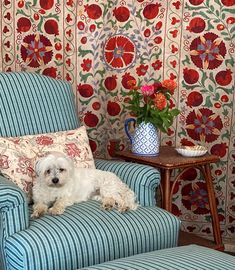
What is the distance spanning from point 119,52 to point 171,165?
105 centimetres

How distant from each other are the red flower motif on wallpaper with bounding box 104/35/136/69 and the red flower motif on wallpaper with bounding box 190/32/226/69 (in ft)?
1.43

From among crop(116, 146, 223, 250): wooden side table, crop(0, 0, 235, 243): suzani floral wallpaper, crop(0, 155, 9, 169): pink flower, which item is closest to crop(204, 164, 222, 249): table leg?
crop(116, 146, 223, 250): wooden side table

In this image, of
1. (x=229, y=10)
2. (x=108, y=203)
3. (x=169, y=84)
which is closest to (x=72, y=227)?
(x=108, y=203)

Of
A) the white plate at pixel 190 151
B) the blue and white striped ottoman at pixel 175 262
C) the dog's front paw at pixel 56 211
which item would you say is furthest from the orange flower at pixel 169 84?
the blue and white striped ottoman at pixel 175 262

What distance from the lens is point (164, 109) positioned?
2.59 m

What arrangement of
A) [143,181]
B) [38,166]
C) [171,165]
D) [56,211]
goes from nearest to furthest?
[56,211]
[38,166]
[143,181]
[171,165]

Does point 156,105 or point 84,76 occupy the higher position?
point 84,76

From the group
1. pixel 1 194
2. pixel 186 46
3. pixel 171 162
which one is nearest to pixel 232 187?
pixel 171 162

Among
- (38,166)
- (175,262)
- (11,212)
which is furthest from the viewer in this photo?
(38,166)

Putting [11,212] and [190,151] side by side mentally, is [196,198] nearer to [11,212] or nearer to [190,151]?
[190,151]

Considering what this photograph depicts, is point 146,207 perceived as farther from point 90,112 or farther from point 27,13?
point 27,13

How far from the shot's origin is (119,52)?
3059 millimetres

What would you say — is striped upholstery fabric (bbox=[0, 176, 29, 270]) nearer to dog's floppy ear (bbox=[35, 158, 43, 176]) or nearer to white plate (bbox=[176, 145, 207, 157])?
dog's floppy ear (bbox=[35, 158, 43, 176])

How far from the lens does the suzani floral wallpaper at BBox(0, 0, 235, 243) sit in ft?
9.29
